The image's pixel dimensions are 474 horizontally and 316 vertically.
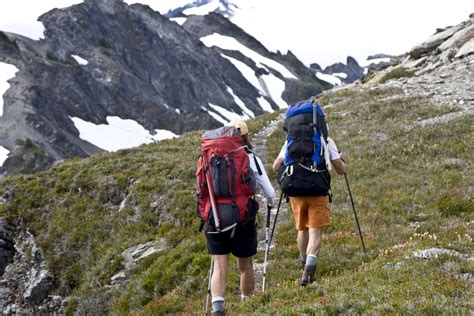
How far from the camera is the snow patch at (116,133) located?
108 metres

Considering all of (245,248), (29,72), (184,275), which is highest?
(29,72)

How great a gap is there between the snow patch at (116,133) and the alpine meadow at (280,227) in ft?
260

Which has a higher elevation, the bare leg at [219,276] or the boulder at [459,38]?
the boulder at [459,38]

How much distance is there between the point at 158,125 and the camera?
13475 centimetres

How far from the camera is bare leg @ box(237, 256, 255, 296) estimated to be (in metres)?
8.16

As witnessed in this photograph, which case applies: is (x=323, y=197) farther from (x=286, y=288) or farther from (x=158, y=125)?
(x=158, y=125)

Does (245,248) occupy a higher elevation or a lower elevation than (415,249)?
higher

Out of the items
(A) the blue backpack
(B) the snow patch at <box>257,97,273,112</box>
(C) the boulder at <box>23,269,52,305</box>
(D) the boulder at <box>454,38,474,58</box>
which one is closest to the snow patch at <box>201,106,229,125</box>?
(B) the snow patch at <box>257,97,273,112</box>

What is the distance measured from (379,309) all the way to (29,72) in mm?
123391

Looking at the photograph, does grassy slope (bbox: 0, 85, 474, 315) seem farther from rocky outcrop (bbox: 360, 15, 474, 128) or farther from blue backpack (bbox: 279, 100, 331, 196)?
blue backpack (bbox: 279, 100, 331, 196)

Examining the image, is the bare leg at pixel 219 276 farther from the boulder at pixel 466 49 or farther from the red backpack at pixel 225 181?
the boulder at pixel 466 49

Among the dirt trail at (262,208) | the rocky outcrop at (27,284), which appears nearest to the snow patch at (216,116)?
the dirt trail at (262,208)

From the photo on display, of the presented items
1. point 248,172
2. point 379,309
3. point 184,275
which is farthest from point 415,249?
point 184,275

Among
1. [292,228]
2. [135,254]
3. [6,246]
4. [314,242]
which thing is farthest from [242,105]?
[314,242]
